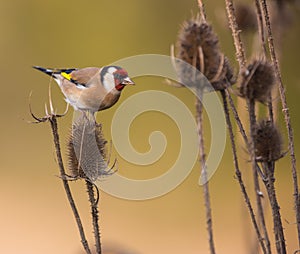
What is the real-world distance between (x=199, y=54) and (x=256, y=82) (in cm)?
12

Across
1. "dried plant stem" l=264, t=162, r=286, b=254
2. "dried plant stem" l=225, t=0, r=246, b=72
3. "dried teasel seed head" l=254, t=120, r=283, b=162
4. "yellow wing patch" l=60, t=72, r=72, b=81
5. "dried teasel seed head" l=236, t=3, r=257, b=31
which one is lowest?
"dried plant stem" l=264, t=162, r=286, b=254

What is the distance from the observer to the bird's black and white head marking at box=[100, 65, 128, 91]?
155cm

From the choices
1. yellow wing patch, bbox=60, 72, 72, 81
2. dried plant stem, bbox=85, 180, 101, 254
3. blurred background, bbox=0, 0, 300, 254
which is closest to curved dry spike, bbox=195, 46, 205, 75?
dried plant stem, bbox=85, 180, 101, 254

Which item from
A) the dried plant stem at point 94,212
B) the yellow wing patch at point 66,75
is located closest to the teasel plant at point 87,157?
the dried plant stem at point 94,212

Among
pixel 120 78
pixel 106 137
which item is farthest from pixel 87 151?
A: pixel 106 137

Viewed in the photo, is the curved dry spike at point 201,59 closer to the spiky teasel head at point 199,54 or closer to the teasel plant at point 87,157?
the spiky teasel head at point 199,54

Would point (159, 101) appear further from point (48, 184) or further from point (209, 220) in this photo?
point (48, 184)

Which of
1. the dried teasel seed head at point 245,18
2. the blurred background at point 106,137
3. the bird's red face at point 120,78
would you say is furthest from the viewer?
the blurred background at point 106,137

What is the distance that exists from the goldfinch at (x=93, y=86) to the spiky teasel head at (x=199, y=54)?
474mm

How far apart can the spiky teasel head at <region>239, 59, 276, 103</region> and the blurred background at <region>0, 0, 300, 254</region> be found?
2168mm

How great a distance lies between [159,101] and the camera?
1960 mm

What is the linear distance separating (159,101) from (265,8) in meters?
0.70

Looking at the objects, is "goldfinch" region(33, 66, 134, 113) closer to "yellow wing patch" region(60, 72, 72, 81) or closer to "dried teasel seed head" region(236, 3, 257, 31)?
"yellow wing patch" region(60, 72, 72, 81)

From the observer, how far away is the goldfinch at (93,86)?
1.57 meters
